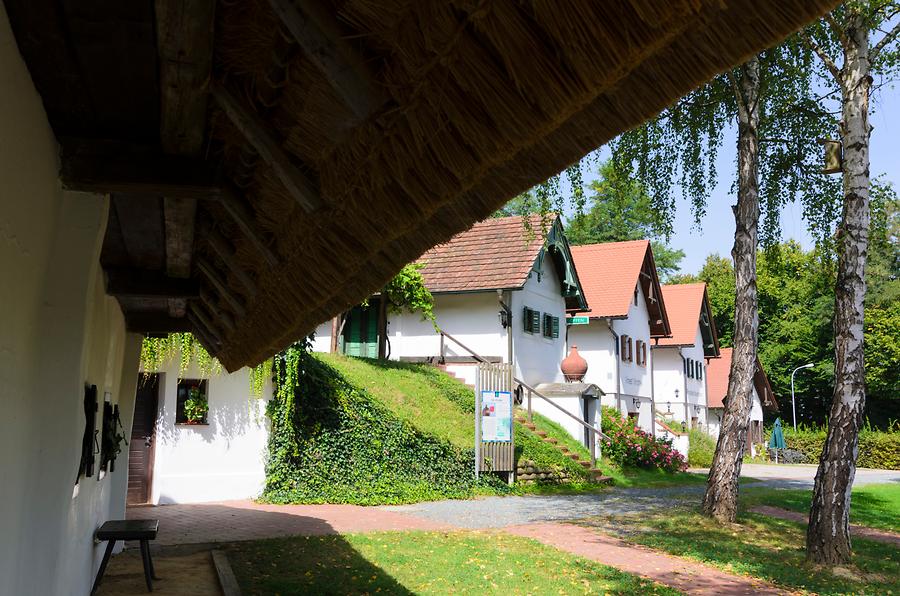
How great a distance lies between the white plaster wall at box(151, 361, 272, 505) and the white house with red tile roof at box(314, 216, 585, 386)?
7975mm

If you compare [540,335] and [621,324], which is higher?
[621,324]

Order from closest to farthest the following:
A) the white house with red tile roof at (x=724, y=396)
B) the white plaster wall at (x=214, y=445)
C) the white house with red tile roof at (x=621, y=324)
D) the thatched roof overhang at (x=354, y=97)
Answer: the thatched roof overhang at (x=354, y=97)
the white plaster wall at (x=214, y=445)
the white house with red tile roof at (x=621, y=324)
the white house with red tile roof at (x=724, y=396)

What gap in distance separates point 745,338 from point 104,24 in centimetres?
1270

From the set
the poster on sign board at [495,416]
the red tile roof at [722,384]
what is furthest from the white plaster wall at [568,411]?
the red tile roof at [722,384]

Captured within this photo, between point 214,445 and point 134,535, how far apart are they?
291 inches

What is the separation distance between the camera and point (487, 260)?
24.4 meters

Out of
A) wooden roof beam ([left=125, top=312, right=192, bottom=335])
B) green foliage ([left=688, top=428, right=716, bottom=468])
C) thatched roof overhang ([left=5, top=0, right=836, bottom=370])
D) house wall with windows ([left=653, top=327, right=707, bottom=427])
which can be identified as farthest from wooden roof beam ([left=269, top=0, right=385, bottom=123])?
house wall with windows ([left=653, top=327, right=707, bottom=427])

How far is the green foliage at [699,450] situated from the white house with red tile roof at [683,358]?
1567 mm

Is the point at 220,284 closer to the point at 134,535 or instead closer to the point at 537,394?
the point at 134,535

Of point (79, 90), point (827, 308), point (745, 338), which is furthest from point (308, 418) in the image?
point (827, 308)

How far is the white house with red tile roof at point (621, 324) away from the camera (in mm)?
28797

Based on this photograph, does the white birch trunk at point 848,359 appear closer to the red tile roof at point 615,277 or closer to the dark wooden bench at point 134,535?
the dark wooden bench at point 134,535

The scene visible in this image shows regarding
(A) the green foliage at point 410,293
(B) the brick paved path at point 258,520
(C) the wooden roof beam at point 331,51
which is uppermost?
(A) the green foliage at point 410,293

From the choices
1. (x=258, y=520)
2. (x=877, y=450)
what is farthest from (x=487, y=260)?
(x=877, y=450)
